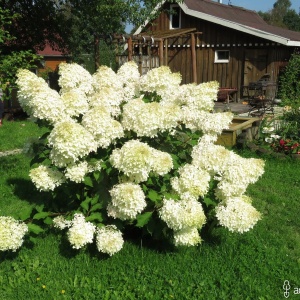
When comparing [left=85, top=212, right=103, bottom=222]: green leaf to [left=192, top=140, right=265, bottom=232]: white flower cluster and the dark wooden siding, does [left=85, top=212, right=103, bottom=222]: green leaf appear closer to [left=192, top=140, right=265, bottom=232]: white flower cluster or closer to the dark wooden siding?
[left=192, top=140, right=265, bottom=232]: white flower cluster

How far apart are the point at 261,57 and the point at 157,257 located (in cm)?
1396

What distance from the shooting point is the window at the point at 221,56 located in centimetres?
1662

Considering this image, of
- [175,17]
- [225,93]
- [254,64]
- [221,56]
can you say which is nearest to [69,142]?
[225,93]

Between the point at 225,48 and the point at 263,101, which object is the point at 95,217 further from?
the point at 225,48

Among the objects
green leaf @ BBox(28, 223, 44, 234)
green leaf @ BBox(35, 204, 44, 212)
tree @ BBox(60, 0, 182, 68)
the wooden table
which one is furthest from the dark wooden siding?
green leaf @ BBox(28, 223, 44, 234)

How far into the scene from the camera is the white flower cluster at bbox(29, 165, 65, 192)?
3.41 meters

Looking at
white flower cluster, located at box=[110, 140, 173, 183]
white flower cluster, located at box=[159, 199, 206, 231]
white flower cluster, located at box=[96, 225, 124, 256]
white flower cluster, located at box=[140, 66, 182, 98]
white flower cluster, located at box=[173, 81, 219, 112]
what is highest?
white flower cluster, located at box=[140, 66, 182, 98]

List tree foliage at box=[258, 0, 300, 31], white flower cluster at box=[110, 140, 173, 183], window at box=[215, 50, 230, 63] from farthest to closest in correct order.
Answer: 1. tree foliage at box=[258, 0, 300, 31]
2. window at box=[215, 50, 230, 63]
3. white flower cluster at box=[110, 140, 173, 183]

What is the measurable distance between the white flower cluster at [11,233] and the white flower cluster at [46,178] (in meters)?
0.42

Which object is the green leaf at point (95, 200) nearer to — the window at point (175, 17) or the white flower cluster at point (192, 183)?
the white flower cluster at point (192, 183)

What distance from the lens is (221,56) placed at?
1686 cm

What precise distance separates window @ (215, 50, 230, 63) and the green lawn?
13.2m

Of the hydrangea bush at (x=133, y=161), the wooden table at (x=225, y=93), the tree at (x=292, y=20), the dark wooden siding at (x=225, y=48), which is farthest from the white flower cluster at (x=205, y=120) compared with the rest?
the tree at (x=292, y=20)

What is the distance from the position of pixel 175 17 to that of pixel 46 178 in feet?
51.4
